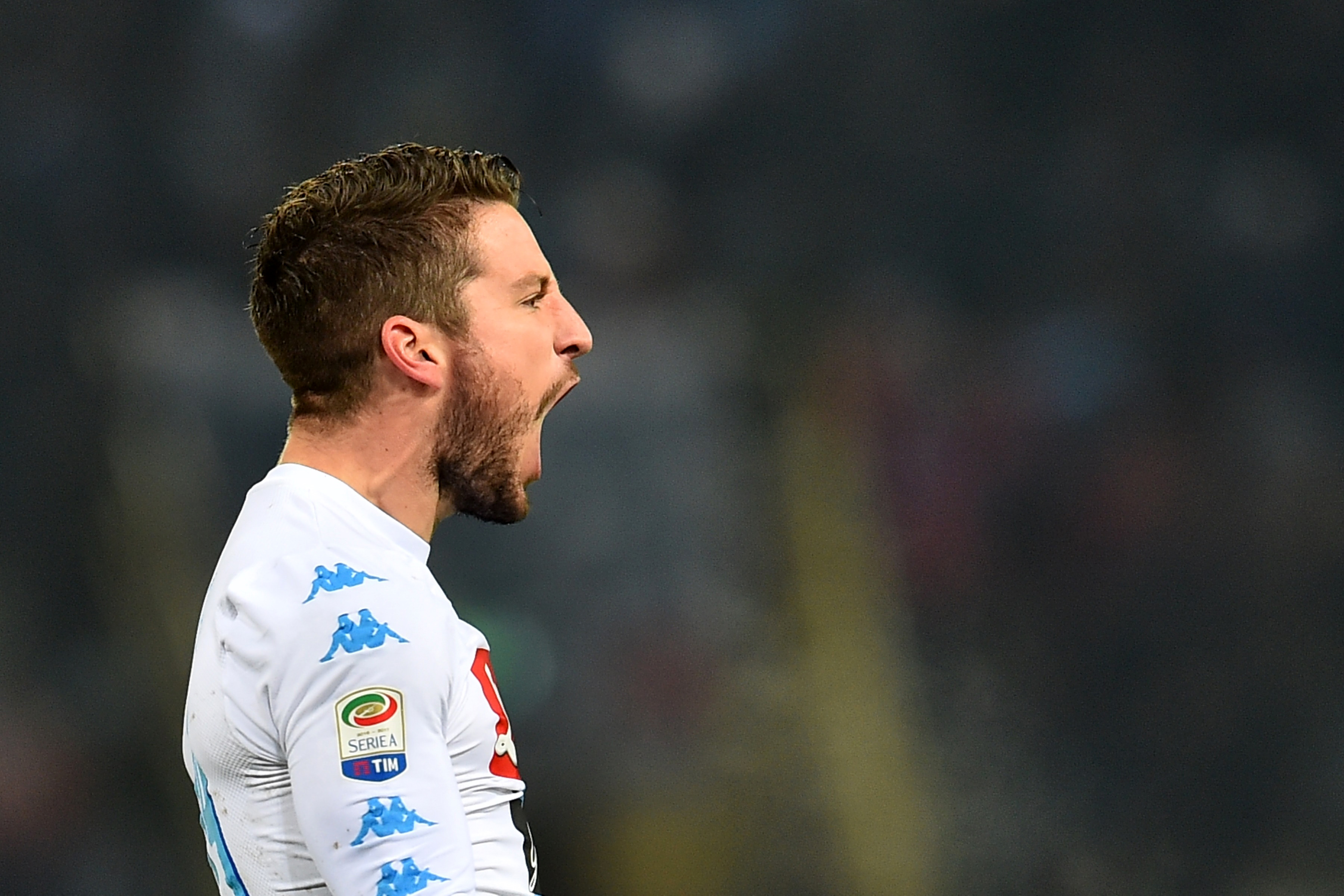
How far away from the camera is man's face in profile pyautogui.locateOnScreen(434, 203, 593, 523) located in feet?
3.51

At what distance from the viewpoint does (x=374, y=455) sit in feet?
3.43

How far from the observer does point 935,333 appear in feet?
9.00

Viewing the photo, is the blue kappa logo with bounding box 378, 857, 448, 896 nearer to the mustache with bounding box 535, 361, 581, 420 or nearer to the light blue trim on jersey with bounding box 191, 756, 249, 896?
the light blue trim on jersey with bounding box 191, 756, 249, 896

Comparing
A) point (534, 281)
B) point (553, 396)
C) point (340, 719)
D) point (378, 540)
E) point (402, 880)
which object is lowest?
point (402, 880)

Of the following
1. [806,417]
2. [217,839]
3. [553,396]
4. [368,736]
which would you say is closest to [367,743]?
[368,736]

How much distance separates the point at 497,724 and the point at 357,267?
1.30ft

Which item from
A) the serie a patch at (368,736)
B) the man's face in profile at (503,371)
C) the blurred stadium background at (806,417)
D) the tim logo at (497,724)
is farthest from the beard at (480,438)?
the blurred stadium background at (806,417)

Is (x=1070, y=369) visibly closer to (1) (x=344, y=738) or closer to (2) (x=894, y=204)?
(2) (x=894, y=204)

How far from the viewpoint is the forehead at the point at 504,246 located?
1089 millimetres

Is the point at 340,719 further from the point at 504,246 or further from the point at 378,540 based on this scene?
the point at 504,246

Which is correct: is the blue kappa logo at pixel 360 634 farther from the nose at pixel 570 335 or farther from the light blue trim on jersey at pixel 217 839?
the nose at pixel 570 335

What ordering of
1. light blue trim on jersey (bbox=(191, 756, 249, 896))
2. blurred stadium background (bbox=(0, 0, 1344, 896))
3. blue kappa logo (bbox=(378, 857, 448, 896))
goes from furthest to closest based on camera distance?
1. blurred stadium background (bbox=(0, 0, 1344, 896))
2. light blue trim on jersey (bbox=(191, 756, 249, 896))
3. blue kappa logo (bbox=(378, 857, 448, 896))

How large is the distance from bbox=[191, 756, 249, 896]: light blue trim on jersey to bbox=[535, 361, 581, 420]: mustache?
40cm

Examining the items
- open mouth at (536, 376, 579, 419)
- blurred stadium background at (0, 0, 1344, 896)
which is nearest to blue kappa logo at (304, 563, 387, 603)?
open mouth at (536, 376, 579, 419)
